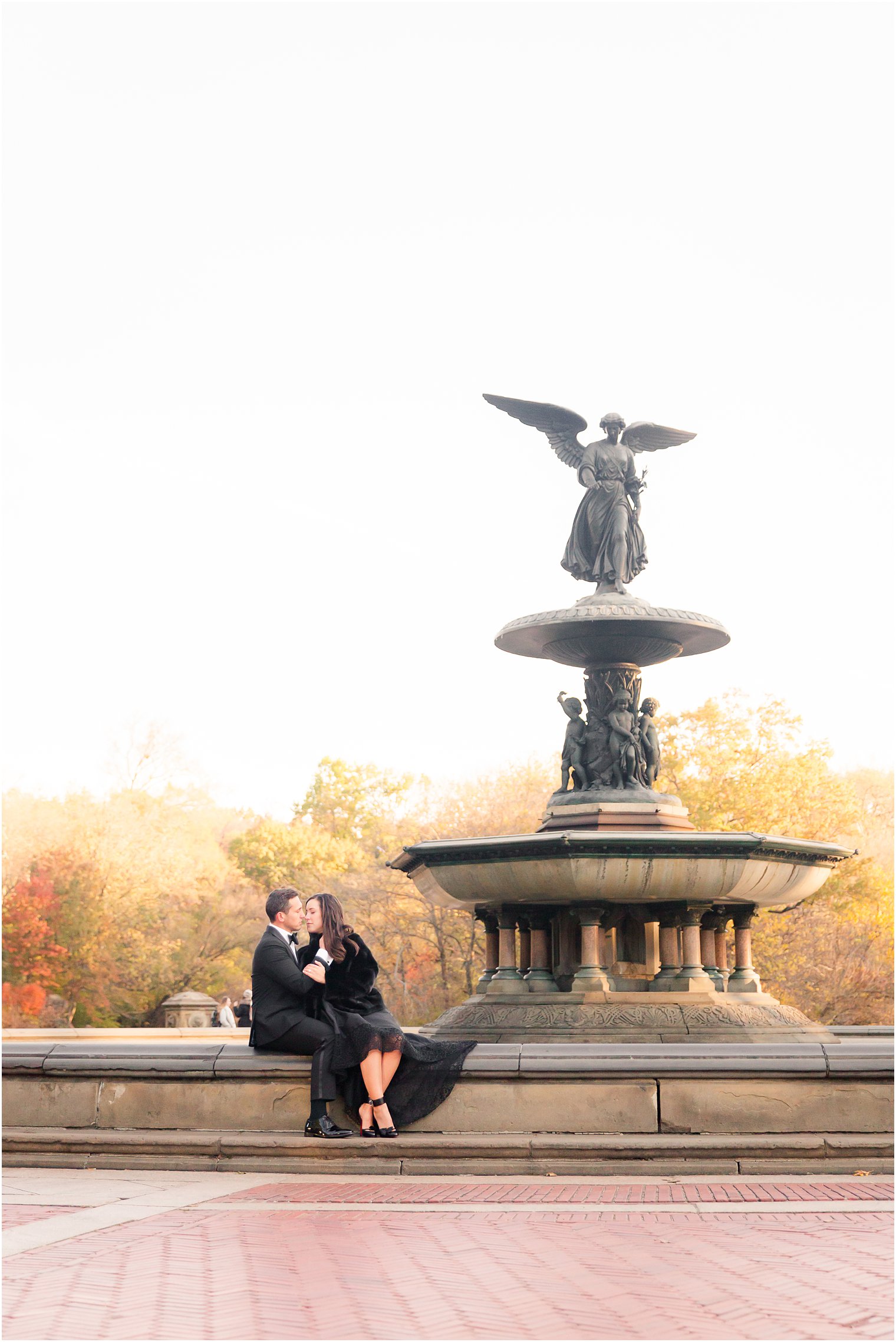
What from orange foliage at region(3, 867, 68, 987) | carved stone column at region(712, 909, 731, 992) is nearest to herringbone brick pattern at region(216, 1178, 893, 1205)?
carved stone column at region(712, 909, 731, 992)

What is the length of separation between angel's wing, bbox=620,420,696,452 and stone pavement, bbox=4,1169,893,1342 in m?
9.23

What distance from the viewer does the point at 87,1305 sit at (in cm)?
501

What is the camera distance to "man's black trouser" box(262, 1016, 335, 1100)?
8.49 metres

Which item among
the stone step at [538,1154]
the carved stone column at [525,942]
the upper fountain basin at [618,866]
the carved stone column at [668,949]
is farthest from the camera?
the carved stone column at [525,942]

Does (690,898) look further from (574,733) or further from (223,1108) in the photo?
(223,1108)

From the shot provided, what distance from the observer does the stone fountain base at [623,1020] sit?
452 inches

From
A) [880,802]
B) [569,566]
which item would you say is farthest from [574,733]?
[880,802]

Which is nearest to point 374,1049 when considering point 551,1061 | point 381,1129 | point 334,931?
point 381,1129

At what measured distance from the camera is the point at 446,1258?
5.85 meters

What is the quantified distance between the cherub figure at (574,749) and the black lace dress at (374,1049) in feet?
18.8

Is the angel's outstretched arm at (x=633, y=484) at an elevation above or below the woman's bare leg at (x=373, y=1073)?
above

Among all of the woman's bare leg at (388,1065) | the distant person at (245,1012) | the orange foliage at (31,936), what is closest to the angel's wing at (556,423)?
the woman's bare leg at (388,1065)

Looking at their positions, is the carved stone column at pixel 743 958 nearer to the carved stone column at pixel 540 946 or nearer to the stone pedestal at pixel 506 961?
the carved stone column at pixel 540 946

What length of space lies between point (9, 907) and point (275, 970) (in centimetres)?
4139
